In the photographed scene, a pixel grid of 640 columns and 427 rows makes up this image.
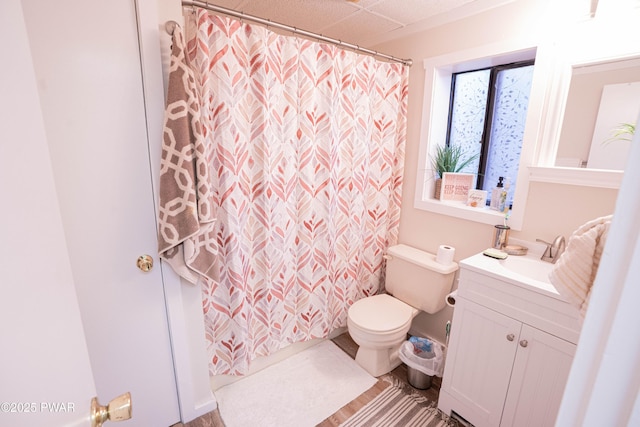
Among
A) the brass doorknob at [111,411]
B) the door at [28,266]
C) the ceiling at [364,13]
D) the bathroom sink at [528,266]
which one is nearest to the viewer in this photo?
the door at [28,266]

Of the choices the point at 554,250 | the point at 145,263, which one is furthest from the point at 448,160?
the point at 145,263

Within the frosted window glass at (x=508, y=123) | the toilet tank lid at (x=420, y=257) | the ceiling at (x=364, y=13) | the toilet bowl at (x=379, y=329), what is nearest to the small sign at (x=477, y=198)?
the frosted window glass at (x=508, y=123)

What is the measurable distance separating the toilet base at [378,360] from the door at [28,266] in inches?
67.0

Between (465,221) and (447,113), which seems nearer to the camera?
(465,221)

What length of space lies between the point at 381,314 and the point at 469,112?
1522 mm

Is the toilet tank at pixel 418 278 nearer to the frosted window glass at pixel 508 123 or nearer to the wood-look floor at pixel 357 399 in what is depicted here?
the wood-look floor at pixel 357 399

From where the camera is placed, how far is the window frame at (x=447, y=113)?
1525 millimetres

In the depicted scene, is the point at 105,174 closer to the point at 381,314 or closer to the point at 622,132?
the point at 381,314

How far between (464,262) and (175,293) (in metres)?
1.41

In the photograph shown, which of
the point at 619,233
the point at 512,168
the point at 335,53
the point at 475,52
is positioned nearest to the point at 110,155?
the point at 335,53

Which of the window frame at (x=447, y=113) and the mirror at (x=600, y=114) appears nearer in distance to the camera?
the mirror at (x=600, y=114)

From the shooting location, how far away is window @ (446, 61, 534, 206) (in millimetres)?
1829

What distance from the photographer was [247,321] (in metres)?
1.66

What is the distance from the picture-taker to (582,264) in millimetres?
799
